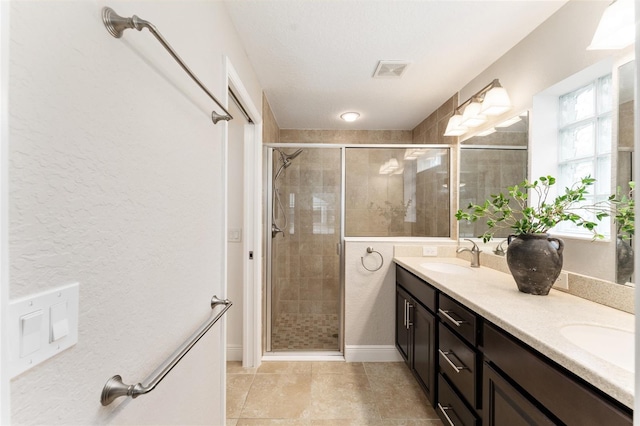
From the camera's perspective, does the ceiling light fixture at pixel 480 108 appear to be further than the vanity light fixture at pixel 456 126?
No

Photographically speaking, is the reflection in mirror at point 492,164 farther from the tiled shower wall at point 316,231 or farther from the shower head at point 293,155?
the shower head at point 293,155

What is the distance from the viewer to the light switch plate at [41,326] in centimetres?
45

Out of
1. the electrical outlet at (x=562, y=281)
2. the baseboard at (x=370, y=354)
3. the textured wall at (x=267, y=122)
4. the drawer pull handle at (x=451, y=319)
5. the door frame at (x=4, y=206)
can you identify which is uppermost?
the textured wall at (x=267, y=122)

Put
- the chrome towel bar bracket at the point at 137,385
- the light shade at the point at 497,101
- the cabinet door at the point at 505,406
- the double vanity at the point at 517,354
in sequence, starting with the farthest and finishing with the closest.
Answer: the light shade at the point at 497,101, the cabinet door at the point at 505,406, the double vanity at the point at 517,354, the chrome towel bar bracket at the point at 137,385

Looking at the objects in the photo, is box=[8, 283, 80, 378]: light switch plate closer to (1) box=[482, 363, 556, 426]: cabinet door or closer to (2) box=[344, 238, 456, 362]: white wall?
(1) box=[482, 363, 556, 426]: cabinet door

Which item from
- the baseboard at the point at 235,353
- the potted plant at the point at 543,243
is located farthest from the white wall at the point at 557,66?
the baseboard at the point at 235,353

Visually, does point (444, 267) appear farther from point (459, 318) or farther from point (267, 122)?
point (267, 122)

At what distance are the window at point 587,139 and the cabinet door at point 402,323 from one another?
1167 mm

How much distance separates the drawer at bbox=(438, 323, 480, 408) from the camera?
1.28 meters

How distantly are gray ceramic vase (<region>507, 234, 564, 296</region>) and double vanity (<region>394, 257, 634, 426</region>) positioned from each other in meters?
0.06

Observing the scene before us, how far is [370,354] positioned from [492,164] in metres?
1.88

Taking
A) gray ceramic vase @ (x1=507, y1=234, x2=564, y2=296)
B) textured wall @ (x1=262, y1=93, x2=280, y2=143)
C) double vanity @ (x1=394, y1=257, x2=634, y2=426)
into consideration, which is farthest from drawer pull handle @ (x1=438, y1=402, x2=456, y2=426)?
textured wall @ (x1=262, y1=93, x2=280, y2=143)

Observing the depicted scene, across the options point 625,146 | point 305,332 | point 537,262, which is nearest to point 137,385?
point 537,262

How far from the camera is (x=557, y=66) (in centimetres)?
152
